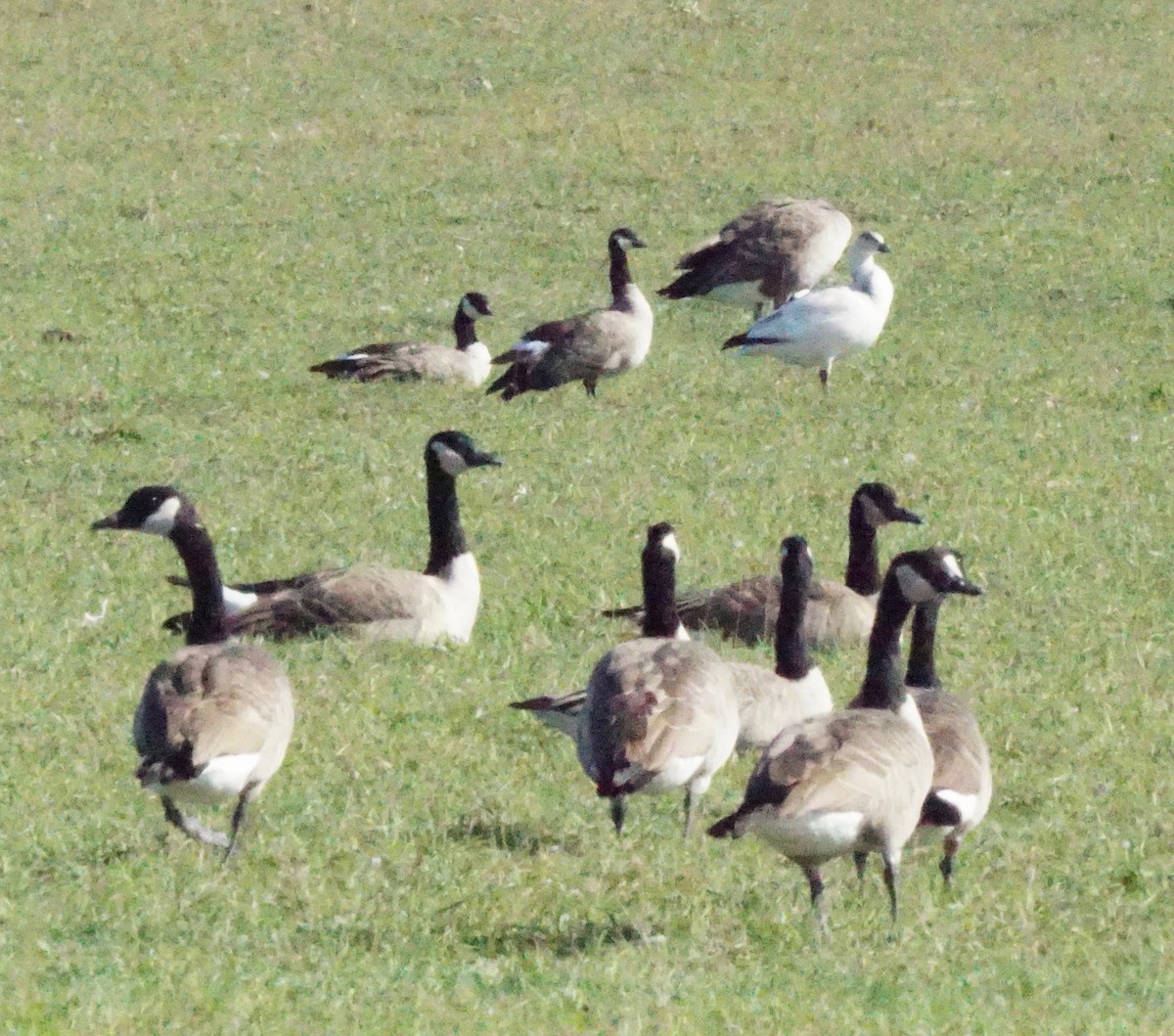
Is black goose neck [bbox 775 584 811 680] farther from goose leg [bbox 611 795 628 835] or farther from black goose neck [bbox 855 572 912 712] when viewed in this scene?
goose leg [bbox 611 795 628 835]

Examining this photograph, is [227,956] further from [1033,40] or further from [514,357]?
[1033,40]

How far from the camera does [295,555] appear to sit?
43.4 feet

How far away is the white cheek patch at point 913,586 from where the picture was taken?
8453mm

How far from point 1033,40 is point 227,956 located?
30.9m

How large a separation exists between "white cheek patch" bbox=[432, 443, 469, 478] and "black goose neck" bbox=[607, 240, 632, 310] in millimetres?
7121

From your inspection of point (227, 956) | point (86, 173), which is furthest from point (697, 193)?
point (227, 956)

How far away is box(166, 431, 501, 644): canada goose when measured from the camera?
37.2ft

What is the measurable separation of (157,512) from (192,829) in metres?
2.31

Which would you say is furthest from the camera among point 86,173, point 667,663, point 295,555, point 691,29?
point 691,29

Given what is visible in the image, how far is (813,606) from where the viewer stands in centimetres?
1152

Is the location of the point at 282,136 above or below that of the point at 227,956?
below

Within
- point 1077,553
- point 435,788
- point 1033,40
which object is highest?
point 435,788

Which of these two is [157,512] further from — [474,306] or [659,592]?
[474,306]

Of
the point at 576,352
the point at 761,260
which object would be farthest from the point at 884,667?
the point at 761,260
